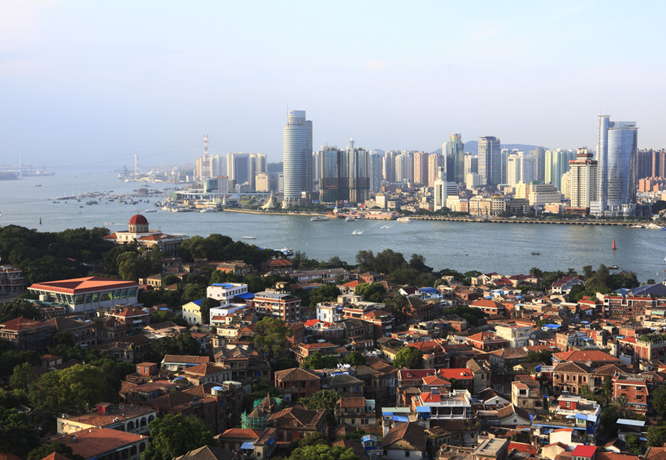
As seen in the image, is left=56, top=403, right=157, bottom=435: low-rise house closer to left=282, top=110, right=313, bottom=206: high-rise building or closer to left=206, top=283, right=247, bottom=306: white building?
left=206, top=283, right=247, bottom=306: white building

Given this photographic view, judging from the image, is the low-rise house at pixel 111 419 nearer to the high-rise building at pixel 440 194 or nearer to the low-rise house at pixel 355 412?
the low-rise house at pixel 355 412

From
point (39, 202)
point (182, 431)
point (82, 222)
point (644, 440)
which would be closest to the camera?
point (182, 431)

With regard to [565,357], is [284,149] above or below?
above

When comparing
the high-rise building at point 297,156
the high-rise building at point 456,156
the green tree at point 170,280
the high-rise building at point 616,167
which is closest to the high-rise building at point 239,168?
the high-rise building at point 456,156

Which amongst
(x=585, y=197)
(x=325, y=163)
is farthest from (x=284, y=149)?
(x=585, y=197)

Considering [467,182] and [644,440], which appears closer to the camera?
[644,440]

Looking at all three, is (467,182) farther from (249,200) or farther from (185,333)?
(185,333)

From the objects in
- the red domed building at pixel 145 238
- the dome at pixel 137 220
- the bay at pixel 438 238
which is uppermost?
the dome at pixel 137 220
